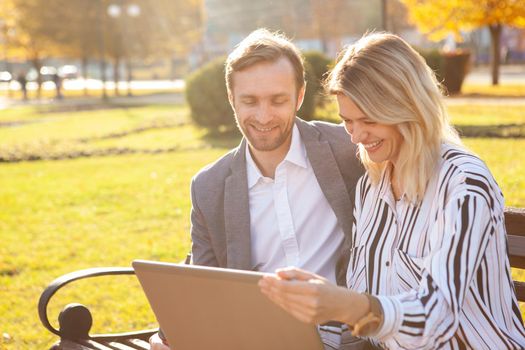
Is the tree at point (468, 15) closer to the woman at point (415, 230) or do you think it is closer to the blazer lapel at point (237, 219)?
the blazer lapel at point (237, 219)

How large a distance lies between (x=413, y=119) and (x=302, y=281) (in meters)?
0.78

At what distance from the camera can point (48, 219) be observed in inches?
384

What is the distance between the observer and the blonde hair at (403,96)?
2.62 m

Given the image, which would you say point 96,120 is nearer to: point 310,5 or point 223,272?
point 223,272

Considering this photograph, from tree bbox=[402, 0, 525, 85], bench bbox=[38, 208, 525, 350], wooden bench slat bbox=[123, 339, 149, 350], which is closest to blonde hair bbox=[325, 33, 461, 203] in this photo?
bench bbox=[38, 208, 525, 350]

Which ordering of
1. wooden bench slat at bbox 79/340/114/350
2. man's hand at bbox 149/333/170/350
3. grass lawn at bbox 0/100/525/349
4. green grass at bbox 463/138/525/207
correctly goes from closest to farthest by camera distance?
man's hand at bbox 149/333/170/350
wooden bench slat at bbox 79/340/114/350
grass lawn at bbox 0/100/525/349
green grass at bbox 463/138/525/207

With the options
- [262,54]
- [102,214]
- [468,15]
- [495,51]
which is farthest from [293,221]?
[495,51]

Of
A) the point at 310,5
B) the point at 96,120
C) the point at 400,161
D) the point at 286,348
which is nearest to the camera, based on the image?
the point at 286,348

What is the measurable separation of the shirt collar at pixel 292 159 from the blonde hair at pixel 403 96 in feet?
2.56

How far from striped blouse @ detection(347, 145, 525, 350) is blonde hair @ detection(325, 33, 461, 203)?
61mm

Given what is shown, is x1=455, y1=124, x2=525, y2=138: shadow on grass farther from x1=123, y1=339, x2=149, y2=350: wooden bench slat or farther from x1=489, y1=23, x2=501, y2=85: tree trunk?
x1=489, y1=23, x2=501, y2=85: tree trunk

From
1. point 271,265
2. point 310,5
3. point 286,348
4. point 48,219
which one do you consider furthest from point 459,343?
point 310,5

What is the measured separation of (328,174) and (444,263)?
1.12m

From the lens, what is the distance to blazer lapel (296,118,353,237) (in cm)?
334
